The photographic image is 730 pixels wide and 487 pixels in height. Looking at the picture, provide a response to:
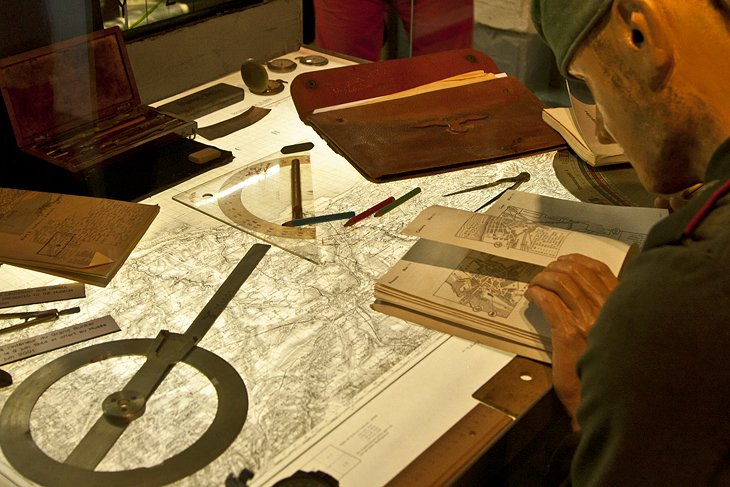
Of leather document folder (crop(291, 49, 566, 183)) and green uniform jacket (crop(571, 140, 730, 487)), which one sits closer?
green uniform jacket (crop(571, 140, 730, 487))

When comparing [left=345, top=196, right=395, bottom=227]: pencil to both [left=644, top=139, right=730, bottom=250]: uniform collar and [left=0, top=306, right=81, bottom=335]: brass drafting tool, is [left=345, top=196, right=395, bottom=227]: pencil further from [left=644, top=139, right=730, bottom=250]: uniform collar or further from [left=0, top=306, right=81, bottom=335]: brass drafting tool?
[left=644, top=139, right=730, bottom=250]: uniform collar

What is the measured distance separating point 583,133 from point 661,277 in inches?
40.0

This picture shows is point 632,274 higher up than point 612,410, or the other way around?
point 632,274

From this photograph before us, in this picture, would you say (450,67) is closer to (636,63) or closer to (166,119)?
(166,119)

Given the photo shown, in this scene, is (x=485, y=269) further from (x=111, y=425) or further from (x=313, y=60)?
(x=313, y=60)

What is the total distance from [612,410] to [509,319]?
401 mm

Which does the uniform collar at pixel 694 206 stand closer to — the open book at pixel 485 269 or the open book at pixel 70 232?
the open book at pixel 485 269

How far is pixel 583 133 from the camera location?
76.1 inches

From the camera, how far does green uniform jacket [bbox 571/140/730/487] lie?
932 mm

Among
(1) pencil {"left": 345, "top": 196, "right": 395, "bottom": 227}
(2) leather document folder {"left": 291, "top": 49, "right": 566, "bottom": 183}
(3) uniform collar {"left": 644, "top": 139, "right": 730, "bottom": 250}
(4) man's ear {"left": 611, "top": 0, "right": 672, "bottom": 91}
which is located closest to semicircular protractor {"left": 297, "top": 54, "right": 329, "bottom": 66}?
(2) leather document folder {"left": 291, "top": 49, "right": 566, "bottom": 183}

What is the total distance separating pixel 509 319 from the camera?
138 cm

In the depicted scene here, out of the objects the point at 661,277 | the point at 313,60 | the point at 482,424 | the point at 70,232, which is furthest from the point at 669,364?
the point at 313,60

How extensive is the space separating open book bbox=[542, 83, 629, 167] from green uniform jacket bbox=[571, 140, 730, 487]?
0.87 meters

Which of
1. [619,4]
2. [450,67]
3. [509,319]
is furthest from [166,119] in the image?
[619,4]
